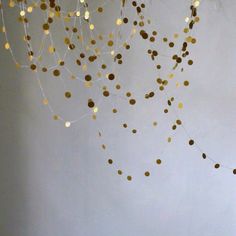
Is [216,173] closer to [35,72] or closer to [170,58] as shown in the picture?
[170,58]

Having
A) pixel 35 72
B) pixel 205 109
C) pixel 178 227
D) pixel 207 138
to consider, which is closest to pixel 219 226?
pixel 178 227

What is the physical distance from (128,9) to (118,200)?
0.80m

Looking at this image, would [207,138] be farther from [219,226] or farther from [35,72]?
[35,72]

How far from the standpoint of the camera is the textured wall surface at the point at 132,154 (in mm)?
1581

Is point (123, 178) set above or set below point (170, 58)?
below

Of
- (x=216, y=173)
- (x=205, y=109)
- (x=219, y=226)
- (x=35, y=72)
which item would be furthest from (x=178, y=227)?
(x=35, y=72)

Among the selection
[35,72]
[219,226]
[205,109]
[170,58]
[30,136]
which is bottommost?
[219,226]

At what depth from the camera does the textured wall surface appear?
5.19 feet

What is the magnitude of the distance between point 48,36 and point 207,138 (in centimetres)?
78

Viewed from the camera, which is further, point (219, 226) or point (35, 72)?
point (219, 226)

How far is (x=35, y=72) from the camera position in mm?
1573

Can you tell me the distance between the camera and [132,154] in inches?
64.7

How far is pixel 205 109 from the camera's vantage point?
5.34 ft

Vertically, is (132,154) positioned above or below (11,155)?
below
